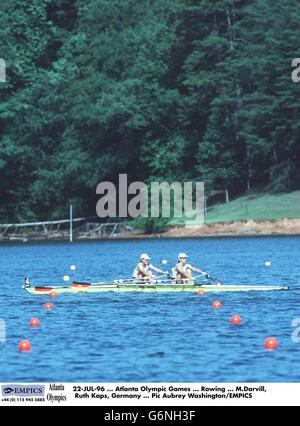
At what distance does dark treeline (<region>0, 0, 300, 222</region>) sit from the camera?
104625 mm

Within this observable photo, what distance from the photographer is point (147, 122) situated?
11150 cm

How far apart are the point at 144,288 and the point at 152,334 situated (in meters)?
12.8

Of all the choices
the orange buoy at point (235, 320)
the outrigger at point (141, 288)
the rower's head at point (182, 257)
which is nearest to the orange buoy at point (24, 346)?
the orange buoy at point (235, 320)

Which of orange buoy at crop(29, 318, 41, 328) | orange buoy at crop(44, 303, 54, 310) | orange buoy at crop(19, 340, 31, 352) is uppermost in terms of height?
orange buoy at crop(44, 303, 54, 310)

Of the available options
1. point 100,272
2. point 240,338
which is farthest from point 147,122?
point 240,338

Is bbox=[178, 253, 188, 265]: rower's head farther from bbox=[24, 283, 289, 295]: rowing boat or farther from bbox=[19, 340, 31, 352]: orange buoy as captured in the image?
bbox=[19, 340, 31, 352]: orange buoy

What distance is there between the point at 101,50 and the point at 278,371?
8372 centimetres

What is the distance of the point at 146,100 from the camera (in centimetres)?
11256

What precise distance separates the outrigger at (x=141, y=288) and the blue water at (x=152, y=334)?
0.42 metres

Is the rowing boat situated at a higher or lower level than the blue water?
higher

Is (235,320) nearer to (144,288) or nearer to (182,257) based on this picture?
(182,257)

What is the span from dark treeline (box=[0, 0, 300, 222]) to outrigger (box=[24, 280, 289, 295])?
5051 centimetres

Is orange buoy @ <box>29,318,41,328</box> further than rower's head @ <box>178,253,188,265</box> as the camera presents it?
No

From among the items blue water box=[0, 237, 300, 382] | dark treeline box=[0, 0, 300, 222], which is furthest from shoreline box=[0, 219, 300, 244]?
blue water box=[0, 237, 300, 382]
